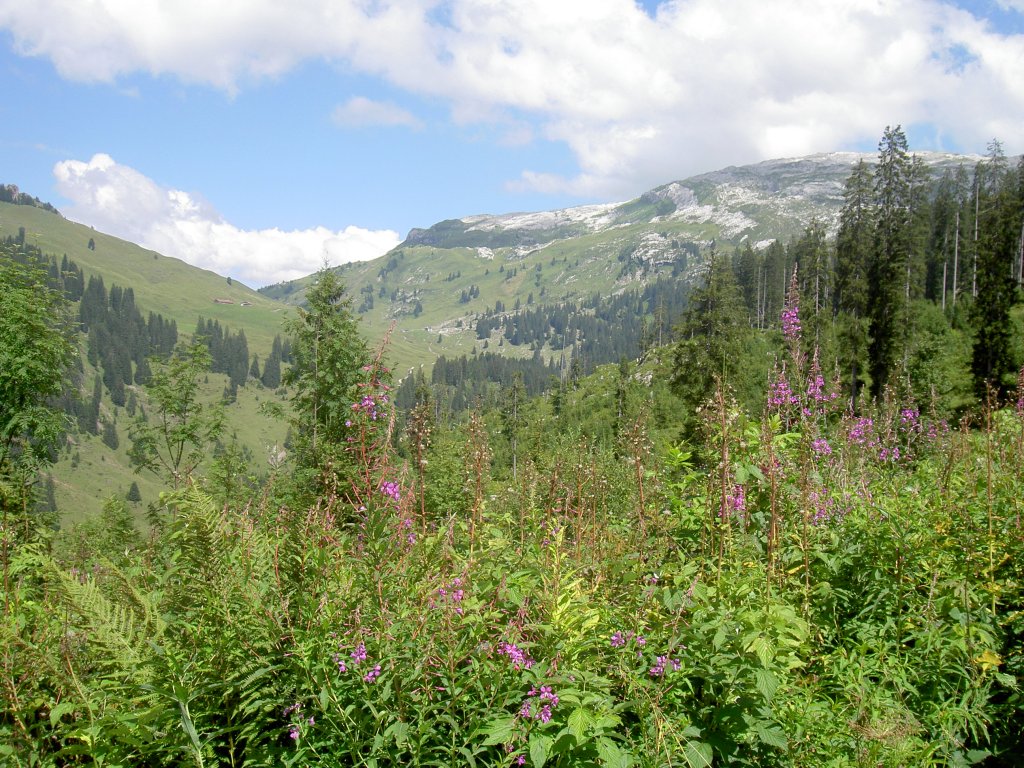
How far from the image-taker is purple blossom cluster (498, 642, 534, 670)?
120 inches

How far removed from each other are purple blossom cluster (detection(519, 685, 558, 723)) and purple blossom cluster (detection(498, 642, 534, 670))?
0.13m

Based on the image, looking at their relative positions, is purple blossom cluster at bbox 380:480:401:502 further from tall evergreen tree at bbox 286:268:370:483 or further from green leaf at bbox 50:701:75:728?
tall evergreen tree at bbox 286:268:370:483

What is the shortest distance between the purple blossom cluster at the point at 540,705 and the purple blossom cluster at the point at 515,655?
131mm

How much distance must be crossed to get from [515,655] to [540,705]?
282 millimetres

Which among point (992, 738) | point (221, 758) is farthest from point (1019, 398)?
point (221, 758)

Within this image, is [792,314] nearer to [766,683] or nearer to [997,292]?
[766,683]

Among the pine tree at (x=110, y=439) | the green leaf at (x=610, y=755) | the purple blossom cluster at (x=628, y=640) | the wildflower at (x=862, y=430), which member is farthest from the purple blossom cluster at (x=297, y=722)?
the pine tree at (x=110, y=439)

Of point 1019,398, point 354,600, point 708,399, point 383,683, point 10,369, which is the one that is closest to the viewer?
point 383,683

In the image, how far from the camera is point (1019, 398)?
6656 millimetres

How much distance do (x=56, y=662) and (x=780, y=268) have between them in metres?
121

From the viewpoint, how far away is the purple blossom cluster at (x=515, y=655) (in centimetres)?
305

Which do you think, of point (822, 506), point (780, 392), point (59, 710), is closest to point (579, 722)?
point (59, 710)

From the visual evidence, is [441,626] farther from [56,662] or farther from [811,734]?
[56,662]

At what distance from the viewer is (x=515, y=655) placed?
10.1 feet
